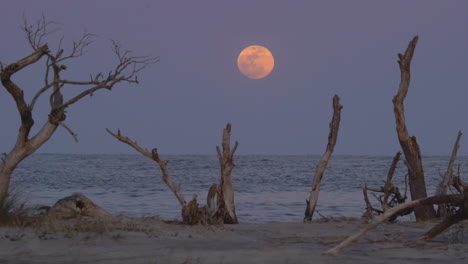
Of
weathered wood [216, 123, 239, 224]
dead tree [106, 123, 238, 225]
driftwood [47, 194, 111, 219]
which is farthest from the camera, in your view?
weathered wood [216, 123, 239, 224]

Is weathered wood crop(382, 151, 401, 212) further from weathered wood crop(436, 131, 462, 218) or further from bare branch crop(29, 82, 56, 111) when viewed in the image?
bare branch crop(29, 82, 56, 111)

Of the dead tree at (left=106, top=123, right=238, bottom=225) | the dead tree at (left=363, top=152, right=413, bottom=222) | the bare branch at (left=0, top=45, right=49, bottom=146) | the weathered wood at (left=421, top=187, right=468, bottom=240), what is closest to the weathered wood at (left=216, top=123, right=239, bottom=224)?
the dead tree at (left=106, top=123, right=238, bottom=225)

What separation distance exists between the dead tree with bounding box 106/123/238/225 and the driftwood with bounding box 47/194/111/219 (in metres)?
1.72

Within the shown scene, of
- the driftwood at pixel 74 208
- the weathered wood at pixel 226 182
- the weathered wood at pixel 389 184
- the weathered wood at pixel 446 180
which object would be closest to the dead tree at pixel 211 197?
the weathered wood at pixel 226 182

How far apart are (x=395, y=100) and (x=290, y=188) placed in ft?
58.5

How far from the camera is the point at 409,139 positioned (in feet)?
48.0

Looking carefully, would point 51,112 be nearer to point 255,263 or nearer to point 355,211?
point 255,263

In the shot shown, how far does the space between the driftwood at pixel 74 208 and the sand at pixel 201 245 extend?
1.37 metres

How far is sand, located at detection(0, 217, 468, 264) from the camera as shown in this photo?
7816 mm

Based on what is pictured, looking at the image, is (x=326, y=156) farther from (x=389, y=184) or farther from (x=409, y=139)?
(x=409, y=139)

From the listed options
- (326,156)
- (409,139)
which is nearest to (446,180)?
(409,139)

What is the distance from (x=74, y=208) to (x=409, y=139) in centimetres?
789

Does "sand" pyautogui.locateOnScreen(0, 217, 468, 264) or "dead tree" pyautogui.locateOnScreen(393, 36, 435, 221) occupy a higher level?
"dead tree" pyautogui.locateOnScreen(393, 36, 435, 221)

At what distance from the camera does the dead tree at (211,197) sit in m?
13.1
